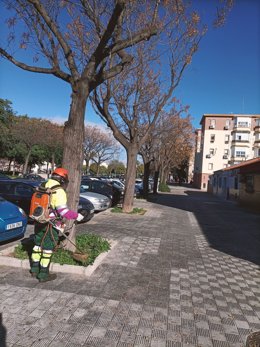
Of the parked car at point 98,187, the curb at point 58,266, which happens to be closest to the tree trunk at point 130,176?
the parked car at point 98,187

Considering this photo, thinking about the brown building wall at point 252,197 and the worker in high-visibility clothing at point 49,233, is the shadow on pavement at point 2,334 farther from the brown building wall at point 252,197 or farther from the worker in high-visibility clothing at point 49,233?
the brown building wall at point 252,197

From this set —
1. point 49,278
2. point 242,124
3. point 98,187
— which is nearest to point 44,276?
point 49,278

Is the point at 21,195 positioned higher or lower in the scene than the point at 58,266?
higher

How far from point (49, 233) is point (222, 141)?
6060 centimetres

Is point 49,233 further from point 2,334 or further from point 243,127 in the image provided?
point 243,127

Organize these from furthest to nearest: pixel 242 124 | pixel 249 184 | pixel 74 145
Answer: pixel 242 124, pixel 249 184, pixel 74 145

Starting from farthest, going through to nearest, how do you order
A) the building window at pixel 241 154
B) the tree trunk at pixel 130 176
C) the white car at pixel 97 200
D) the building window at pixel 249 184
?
1. the building window at pixel 241 154
2. the building window at pixel 249 184
3. the tree trunk at pixel 130 176
4. the white car at pixel 97 200

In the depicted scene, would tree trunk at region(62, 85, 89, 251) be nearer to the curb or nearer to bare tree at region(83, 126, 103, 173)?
the curb

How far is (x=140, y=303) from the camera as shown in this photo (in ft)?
13.7

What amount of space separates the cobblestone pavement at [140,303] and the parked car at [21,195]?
376 centimetres

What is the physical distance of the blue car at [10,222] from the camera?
6.56m

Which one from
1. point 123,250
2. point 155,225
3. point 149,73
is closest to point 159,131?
point 149,73

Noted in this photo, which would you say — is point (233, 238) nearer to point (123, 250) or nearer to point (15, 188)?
point (123, 250)

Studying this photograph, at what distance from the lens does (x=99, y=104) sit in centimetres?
1284
